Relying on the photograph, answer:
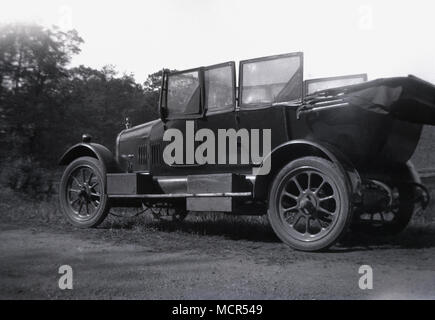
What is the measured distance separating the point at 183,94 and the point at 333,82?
83.2 inches

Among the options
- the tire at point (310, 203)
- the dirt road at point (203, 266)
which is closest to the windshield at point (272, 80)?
the tire at point (310, 203)

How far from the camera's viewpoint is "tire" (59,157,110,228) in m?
6.90

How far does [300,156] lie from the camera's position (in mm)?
5355

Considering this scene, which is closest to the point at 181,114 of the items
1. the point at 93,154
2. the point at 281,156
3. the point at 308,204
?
the point at 93,154

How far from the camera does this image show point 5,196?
1137cm

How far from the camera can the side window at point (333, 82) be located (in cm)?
652

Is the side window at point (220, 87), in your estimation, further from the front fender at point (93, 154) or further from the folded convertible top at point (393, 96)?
the front fender at point (93, 154)

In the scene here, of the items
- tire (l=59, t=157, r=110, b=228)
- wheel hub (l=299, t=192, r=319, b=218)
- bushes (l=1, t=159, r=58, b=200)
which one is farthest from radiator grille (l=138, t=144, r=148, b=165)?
bushes (l=1, t=159, r=58, b=200)

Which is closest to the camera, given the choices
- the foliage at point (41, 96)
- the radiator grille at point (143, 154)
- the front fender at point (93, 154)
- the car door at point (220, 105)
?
the car door at point (220, 105)

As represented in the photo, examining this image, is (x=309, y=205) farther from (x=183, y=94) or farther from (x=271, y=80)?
(x=183, y=94)

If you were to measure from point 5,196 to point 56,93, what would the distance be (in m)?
24.4

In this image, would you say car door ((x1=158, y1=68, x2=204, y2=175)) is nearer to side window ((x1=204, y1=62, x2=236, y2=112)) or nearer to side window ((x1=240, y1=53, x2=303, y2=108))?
side window ((x1=204, y1=62, x2=236, y2=112))
